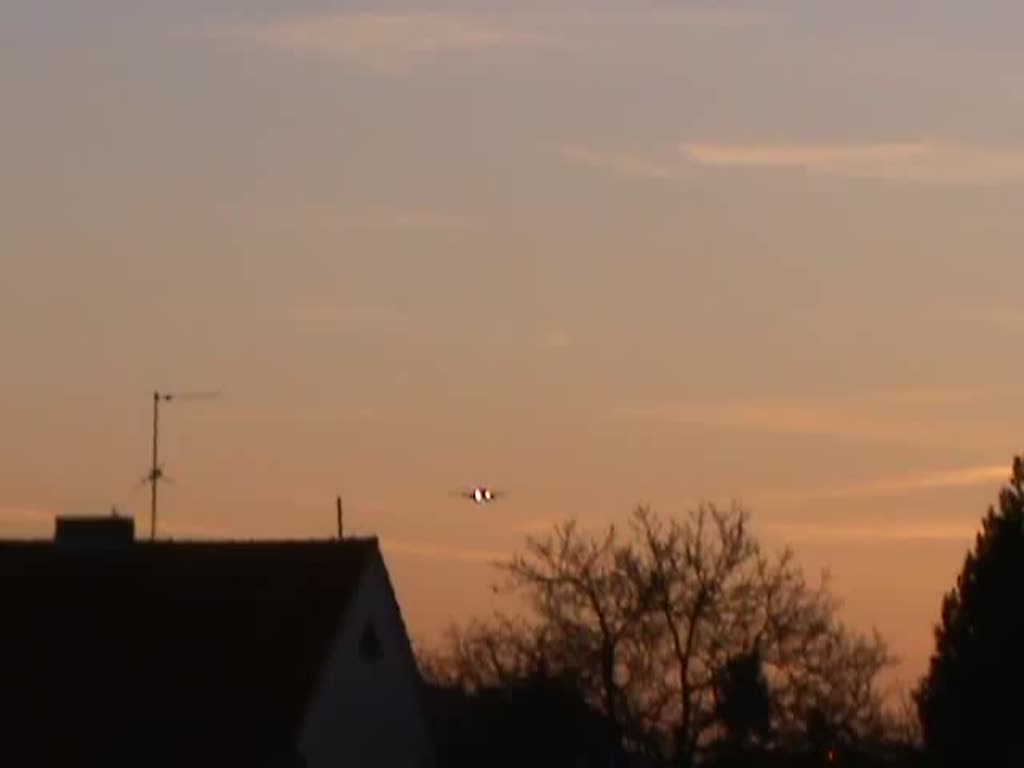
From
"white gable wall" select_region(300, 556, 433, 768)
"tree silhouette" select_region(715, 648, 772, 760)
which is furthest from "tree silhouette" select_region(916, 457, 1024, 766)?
"tree silhouette" select_region(715, 648, 772, 760)

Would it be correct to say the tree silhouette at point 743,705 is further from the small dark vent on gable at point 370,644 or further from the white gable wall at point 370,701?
the small dark vent on gable at point 370,644

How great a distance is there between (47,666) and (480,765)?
455 inches

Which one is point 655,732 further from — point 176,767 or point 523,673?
point 176,767

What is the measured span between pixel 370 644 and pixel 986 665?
1127cm

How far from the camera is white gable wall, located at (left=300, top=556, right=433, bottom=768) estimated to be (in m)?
53.0

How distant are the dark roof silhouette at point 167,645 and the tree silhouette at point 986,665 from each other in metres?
10.3

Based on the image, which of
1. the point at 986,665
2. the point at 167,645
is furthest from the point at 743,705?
the point at 167,645

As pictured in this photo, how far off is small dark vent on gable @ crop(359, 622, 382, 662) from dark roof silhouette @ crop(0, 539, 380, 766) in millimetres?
1332

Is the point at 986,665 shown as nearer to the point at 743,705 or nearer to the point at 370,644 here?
the point at 370,644

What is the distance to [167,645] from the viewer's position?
5403 cm

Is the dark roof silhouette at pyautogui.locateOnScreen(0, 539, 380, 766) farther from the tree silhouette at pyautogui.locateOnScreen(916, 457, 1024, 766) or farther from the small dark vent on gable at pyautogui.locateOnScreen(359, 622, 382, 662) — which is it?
the tree silhouette at pyautogui.locateOnScreen(916, 457, 1024, 766)

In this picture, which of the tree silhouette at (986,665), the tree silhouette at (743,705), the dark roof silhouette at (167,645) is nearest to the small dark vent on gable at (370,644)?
the dark roof silhouette at (167,645)

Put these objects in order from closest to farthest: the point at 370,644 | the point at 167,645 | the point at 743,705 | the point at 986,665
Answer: the point at 986,665
the point at 167,645
the point at 370,644
the point at 743,705

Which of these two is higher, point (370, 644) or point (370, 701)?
point (370, 644)
